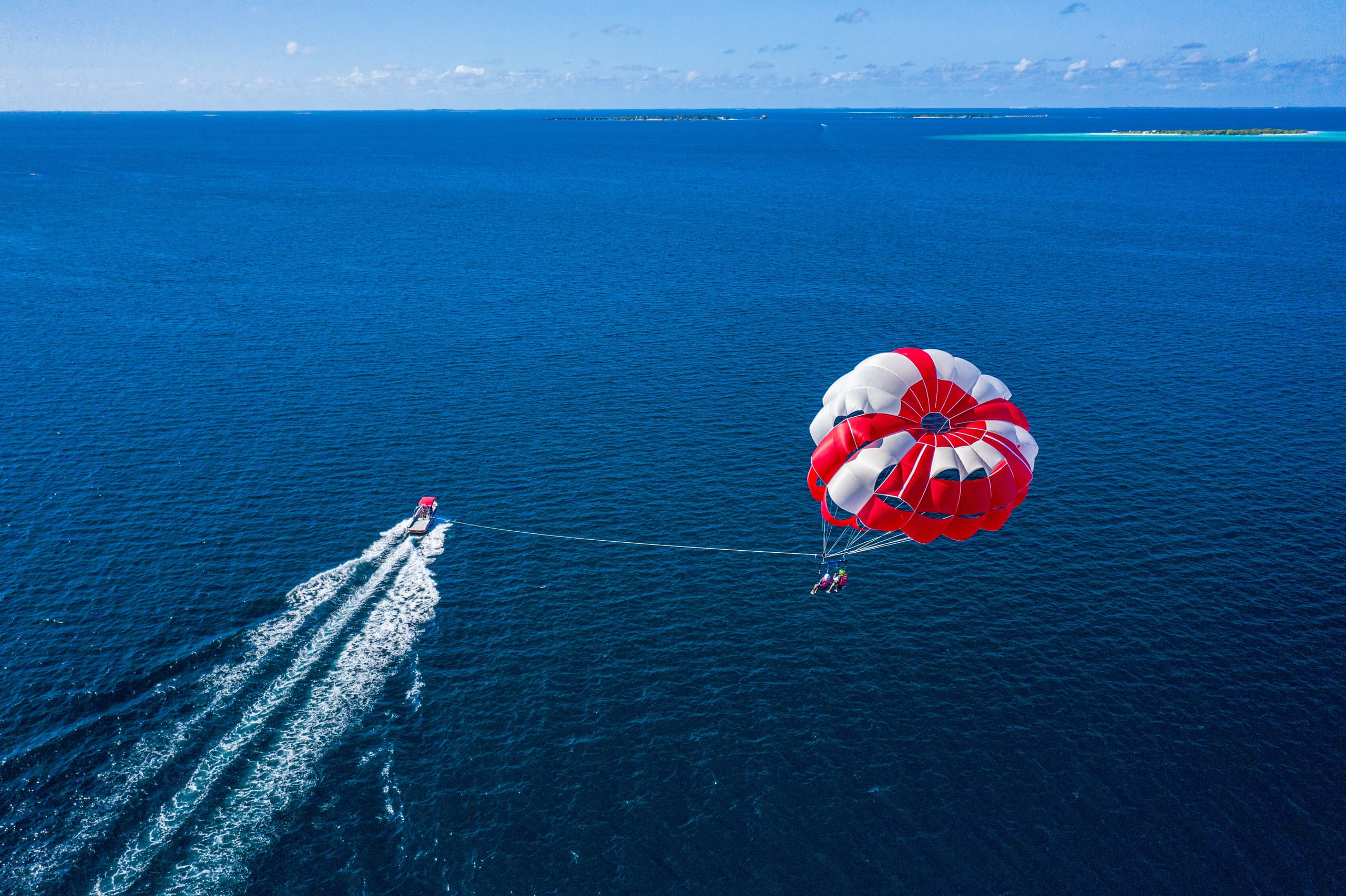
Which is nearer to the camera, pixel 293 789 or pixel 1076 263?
pixel 293 789

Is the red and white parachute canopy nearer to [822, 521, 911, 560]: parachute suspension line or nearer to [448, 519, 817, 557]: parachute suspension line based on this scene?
[822, 521, 911, 560]: parachute suspension line

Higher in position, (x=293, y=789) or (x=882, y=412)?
(x=882, y=412)

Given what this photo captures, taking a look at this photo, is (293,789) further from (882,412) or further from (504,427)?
(504,427)

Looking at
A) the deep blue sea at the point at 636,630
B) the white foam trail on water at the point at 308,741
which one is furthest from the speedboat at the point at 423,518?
the white foam trail on water at the point at 308,741

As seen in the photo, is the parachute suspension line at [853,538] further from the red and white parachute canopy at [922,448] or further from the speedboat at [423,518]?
the speedboat at [423,518]

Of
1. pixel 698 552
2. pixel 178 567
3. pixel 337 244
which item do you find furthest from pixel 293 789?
pixel 337 244

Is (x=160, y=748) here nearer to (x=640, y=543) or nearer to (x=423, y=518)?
(x=423, y=518)


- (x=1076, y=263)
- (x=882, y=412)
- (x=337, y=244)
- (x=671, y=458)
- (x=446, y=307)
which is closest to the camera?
(x=882, y=412)

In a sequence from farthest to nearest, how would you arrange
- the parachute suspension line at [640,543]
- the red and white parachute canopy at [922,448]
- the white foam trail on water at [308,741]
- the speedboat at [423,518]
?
the speedboat at [423,518] < the parachute suspension line at [640,543] < the red and white parachute canopy at [922,448] < the white foam trail on water at [308,741]
